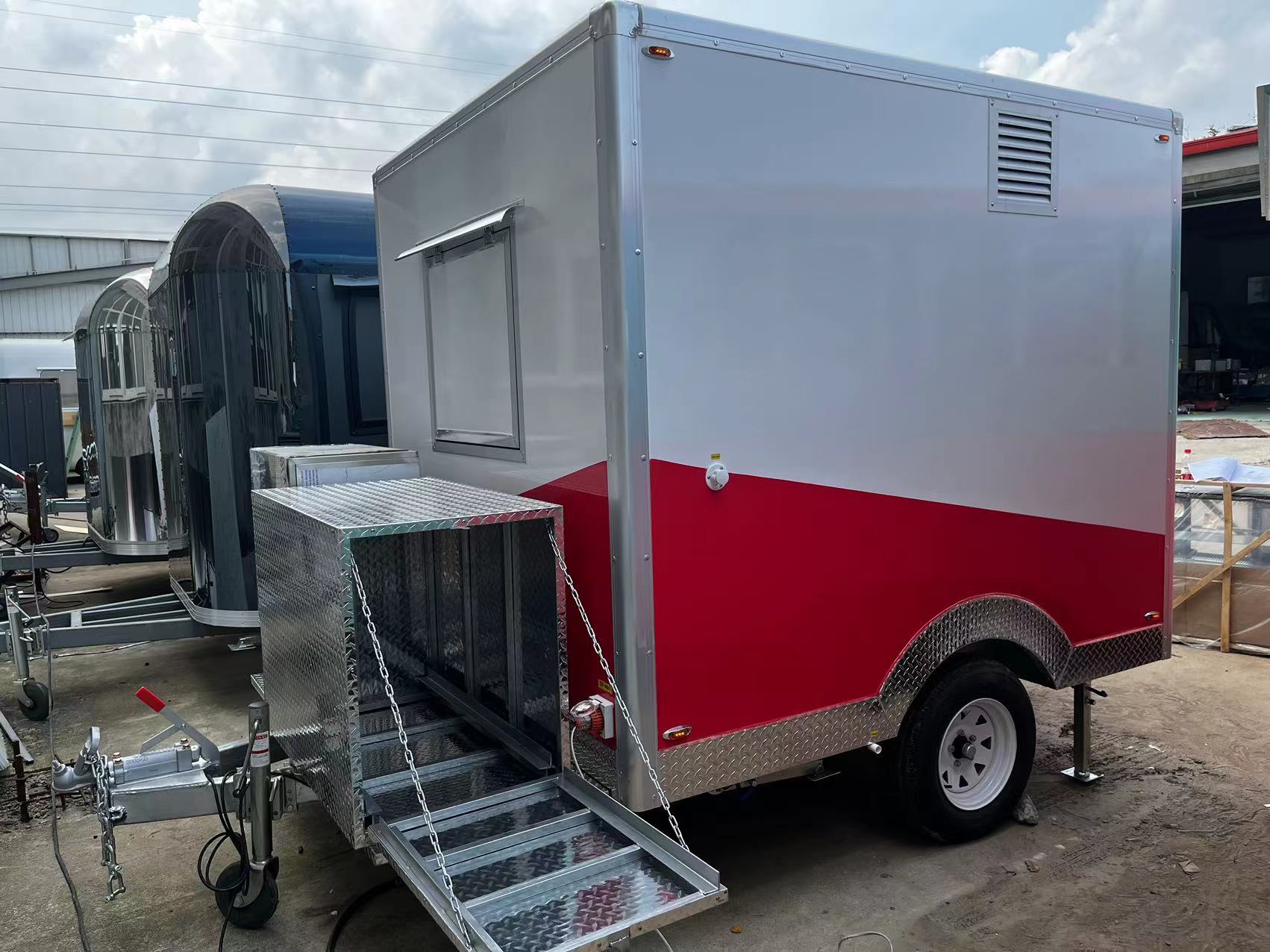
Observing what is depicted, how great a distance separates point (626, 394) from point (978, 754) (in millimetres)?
2376

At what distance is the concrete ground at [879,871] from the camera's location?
3594 mm

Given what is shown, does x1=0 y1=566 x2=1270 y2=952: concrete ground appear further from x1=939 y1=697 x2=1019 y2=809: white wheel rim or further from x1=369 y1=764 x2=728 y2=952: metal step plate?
x1=369 y1=764 x2=728 y2=952: metal step plate

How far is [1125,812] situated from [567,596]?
293 cm

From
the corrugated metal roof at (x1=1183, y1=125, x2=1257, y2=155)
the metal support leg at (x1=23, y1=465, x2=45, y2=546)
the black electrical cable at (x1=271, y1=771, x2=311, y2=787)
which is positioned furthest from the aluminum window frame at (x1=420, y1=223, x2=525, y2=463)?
the corrugated metal roof at (x1=1183, y1=125, x2=1257, y2=155)

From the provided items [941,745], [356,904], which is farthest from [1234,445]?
[356,904]

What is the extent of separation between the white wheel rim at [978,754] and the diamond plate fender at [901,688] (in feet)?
0.95

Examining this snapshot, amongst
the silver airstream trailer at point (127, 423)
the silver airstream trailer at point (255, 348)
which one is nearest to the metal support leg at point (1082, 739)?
the silver airstream trailer at point (255, 348)

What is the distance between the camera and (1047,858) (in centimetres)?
406

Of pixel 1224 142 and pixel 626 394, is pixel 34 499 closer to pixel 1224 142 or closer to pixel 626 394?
pixel 626 394

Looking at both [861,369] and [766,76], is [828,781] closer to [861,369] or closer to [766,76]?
[861,369]

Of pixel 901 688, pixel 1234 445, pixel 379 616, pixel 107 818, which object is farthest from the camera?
pixel 1234 445

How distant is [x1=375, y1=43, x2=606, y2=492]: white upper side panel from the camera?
3.15m

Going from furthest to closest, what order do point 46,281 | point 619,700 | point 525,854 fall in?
point 46,281
point 619,700
point 525,854

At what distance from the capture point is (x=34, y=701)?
6.20 meters
